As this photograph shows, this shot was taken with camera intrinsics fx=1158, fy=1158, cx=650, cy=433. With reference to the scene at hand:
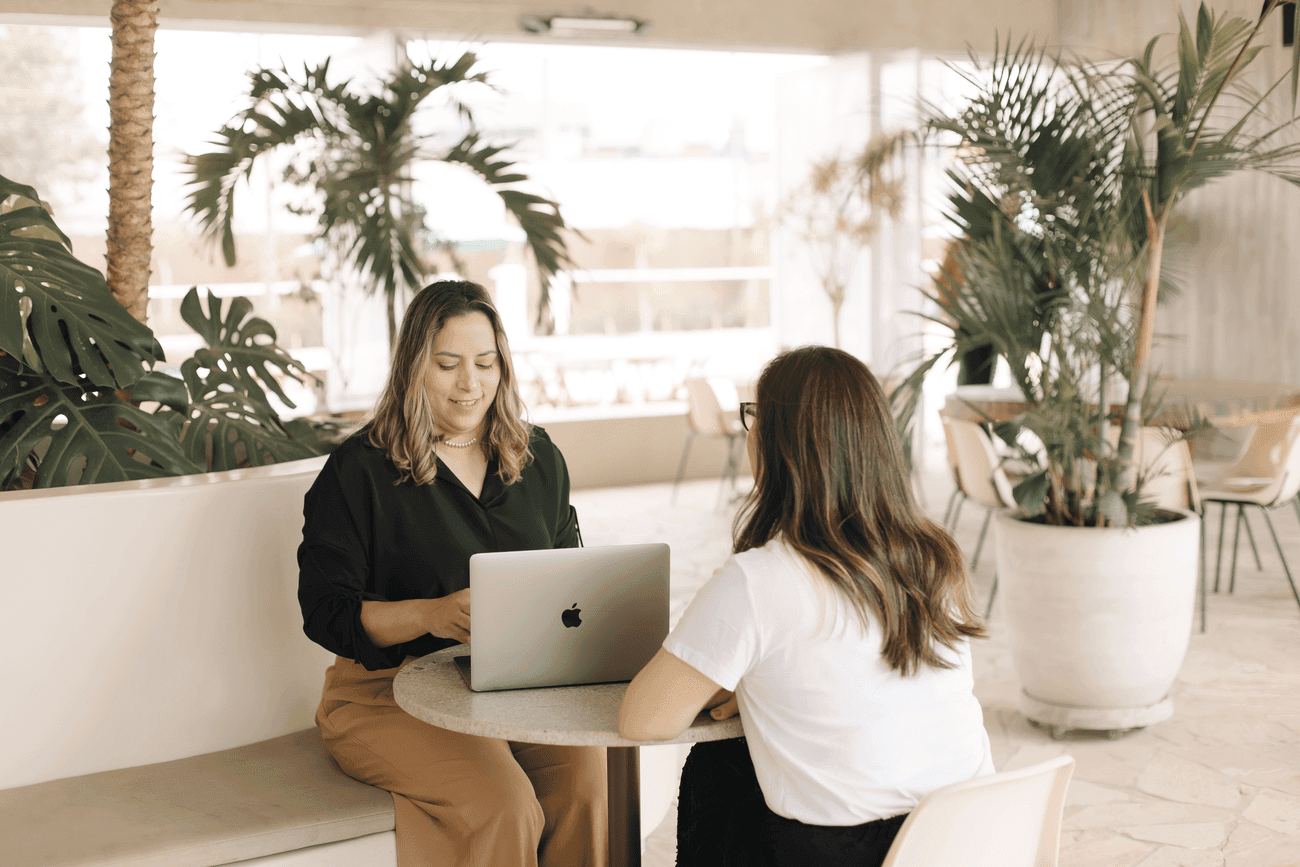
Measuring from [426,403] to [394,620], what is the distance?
1.45ft

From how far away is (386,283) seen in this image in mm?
5402

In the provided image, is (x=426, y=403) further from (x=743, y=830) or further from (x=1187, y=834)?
(x=1187, y=834)

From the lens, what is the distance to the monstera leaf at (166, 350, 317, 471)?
298cm

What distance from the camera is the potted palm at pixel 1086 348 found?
11.1 ft

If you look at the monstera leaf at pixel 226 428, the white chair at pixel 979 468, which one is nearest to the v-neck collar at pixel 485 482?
the monstera leaf at pixel 226 428

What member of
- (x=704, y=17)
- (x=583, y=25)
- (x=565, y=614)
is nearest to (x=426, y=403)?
(x=565, y=614)

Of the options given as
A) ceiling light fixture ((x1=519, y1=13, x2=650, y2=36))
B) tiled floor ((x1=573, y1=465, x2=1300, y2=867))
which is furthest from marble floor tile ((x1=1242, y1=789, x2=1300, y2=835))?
ceiling light fixture ((x1=519, y1=13, x2=650, y2=36))

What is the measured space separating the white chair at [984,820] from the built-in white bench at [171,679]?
0.96 metres

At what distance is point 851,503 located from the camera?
5.16 ft

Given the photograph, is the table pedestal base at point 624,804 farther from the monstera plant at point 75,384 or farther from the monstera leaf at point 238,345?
the monstera leaf at point 238,345

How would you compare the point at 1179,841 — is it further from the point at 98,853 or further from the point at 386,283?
the point at 386,283

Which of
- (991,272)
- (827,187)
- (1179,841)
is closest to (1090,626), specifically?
(1179,841)

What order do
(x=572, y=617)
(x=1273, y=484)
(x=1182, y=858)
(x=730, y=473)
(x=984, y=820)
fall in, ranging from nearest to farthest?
(x=984, y=820) → (x=572, y=617) → (x=1182, y=858) → (x=1273, y=484) → (x=730, y=473)

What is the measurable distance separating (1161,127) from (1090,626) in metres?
1.47
